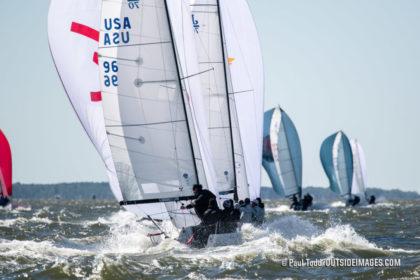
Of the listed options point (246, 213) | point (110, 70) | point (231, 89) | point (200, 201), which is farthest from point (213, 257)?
point (231, 89)

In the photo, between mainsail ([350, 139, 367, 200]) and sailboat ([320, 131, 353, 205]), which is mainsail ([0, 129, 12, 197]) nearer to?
sailboat ([320, 131, 353, 205])

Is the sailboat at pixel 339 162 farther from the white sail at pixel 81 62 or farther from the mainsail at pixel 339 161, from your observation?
the white sail at pixel 81 62

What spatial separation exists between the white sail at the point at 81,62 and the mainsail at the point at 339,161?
34.9m

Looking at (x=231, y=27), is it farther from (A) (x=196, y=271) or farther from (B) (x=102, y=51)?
(A) (x=196, y=271)

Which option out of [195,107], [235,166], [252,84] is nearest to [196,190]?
[195,107]

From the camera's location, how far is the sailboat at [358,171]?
5444cm

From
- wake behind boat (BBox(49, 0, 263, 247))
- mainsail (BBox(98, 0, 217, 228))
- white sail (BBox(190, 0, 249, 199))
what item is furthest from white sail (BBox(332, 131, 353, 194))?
mainsail (BBox(98, 0, 217, 228))

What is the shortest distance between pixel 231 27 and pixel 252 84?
1.92 m

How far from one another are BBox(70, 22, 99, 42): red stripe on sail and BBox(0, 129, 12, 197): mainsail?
42.1 feet

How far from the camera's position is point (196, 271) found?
11.6 metres

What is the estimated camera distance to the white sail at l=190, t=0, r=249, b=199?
20141 millimetres

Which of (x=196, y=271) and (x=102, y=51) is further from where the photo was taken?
(x=102, y=51)

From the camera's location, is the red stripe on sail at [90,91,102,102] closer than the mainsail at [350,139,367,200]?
Yes

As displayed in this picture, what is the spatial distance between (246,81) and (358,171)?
35.4m
